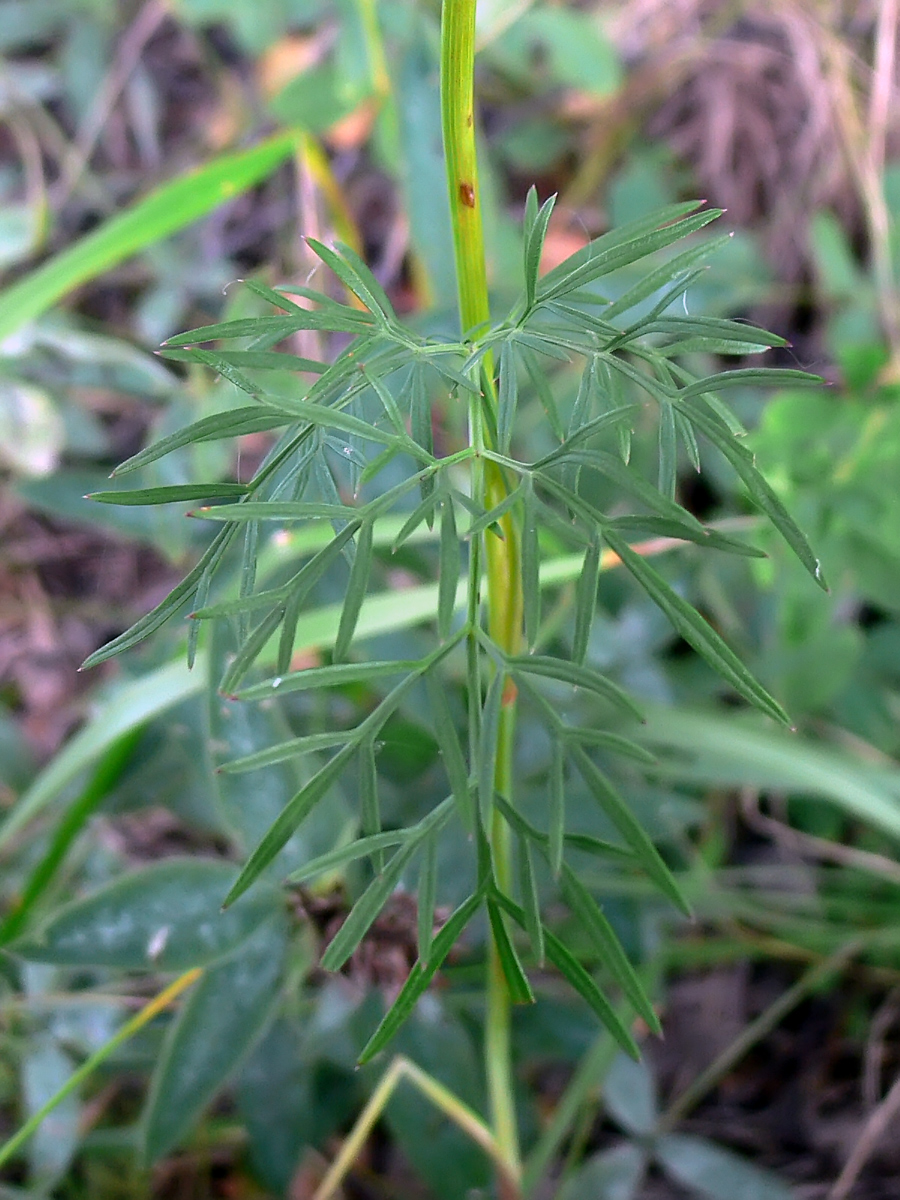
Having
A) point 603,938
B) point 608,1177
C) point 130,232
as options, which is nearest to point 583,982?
point 603,938

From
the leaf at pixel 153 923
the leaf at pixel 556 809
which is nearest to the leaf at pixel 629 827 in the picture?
the leaf at pixel 556 809

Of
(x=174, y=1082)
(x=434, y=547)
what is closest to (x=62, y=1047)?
(x=174, y=1082)

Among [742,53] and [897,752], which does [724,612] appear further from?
[742,53]

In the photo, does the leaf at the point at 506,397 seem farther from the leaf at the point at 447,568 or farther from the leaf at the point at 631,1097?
the leaf at the point at 631,1097

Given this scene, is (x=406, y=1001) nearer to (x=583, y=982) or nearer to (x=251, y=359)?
(x=583, y=982)

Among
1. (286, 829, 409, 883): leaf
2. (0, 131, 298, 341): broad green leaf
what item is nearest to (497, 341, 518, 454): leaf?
(286, 829, 409, 883): leaf

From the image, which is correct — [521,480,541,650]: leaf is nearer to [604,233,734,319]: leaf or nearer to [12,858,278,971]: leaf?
[604,233,734,319]: leaf

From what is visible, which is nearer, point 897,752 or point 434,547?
point 434,547
